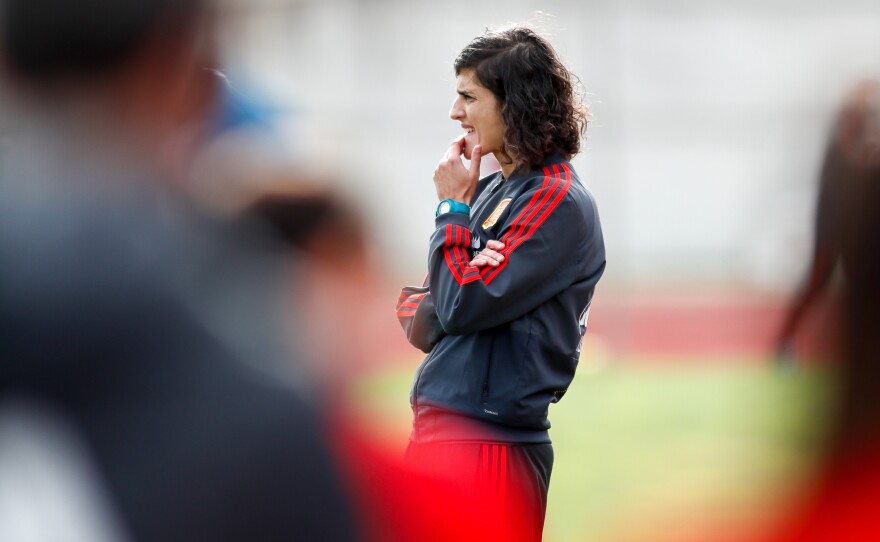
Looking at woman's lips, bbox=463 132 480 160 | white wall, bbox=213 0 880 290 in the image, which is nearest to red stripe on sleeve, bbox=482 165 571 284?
woman's lips, bbox=463 132 480 160

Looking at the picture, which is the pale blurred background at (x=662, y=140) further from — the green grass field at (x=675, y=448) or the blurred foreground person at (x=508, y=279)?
the blurred foreground person at (x=508, y=279)

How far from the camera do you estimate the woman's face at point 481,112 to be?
9.25ft

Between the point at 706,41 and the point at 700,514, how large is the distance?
976 centimetres

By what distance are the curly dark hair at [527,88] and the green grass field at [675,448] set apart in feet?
2.42

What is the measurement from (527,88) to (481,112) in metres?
0.13

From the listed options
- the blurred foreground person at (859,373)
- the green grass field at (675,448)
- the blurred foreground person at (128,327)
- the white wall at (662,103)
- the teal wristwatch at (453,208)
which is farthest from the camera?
the white wall at (662,103)

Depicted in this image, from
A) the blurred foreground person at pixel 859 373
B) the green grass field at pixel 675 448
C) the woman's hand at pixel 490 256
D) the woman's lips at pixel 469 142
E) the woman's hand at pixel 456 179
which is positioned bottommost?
the green grass field at pixel 675 448

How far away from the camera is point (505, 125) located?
2797mm

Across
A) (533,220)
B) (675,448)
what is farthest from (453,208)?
(675,448)

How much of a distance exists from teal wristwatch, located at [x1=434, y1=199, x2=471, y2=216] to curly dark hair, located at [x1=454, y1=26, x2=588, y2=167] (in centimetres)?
19

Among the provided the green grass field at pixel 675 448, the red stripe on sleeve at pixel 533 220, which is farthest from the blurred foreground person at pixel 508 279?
the green grass field at pixel 675 448

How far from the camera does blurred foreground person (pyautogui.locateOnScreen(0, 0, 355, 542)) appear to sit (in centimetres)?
86

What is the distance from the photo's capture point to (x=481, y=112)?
111 inches

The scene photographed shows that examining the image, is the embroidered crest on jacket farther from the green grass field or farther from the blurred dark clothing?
the blurred dark clothing
